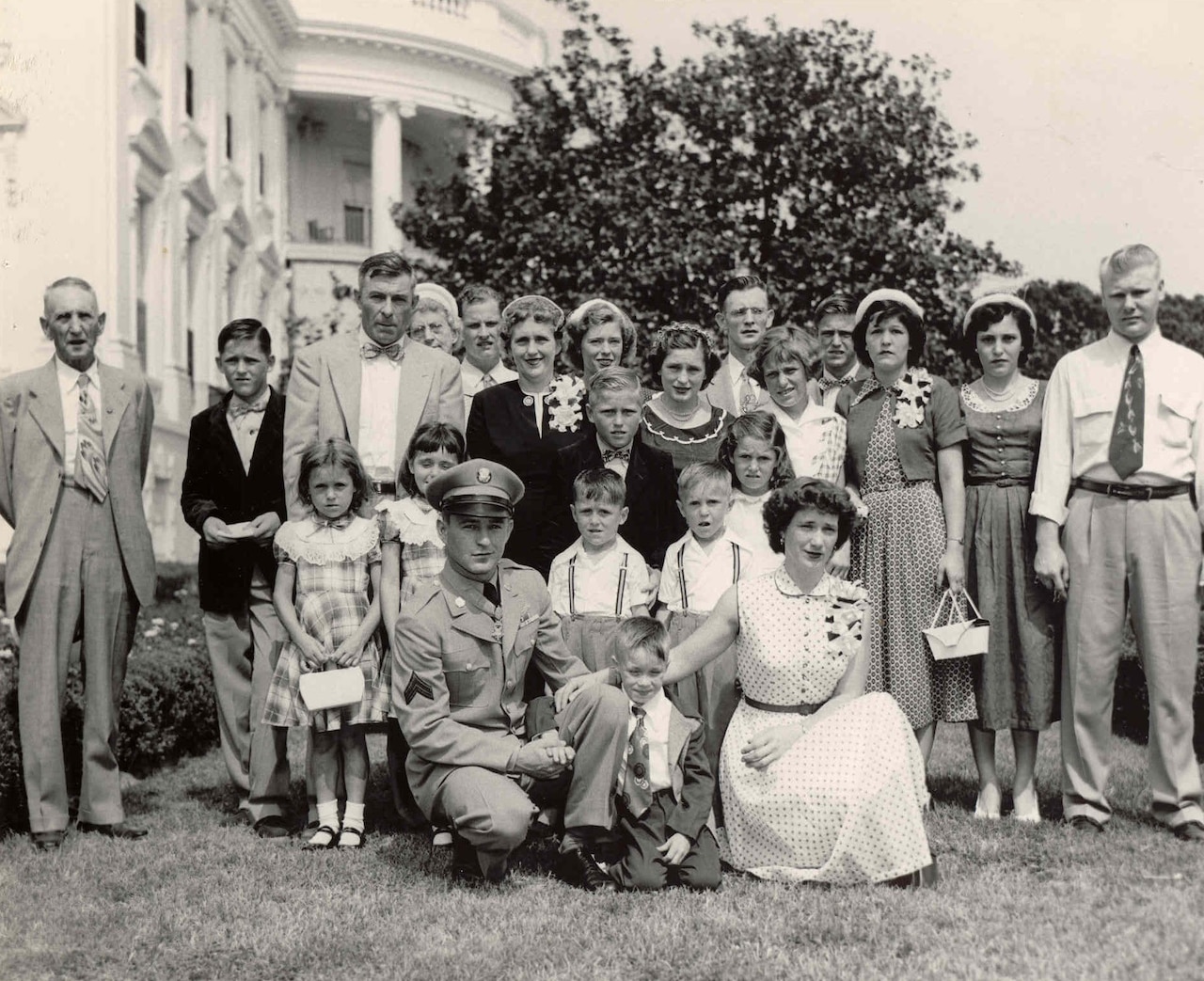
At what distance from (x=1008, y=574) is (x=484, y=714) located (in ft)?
8.08

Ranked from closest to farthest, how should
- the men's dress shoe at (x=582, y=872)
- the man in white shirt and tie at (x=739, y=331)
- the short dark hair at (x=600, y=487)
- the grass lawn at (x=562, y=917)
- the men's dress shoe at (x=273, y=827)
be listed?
the grass lawn at (x=562, y=917)
the men's dress shoe at (x=582, y=872)
the short dark hair at (x=600, y=487)
the men's dress shoe at (x=273, y=827)
the man in white shirt and tie at (x=739, y=331)

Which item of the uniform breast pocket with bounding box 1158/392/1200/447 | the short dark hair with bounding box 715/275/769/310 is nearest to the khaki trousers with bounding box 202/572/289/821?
the short dark hair with bounding box 715/275/769/310

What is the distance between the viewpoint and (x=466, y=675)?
195 inches

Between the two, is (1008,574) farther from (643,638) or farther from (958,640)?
(643,638)

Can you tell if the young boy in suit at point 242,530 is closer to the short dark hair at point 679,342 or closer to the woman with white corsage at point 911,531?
the short dark hair at point 679,342

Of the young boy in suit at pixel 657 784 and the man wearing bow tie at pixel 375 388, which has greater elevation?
the man wearing bow tie at pixel 375 388

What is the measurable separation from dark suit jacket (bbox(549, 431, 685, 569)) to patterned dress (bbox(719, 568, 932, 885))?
2.40 feet

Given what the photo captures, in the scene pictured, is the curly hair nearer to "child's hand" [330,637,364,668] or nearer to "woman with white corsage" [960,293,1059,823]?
"woman with white corsage" [960,293,1059,823]

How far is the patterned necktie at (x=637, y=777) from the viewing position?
486 centimetres

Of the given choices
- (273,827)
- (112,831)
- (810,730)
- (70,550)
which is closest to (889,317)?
(810,730)

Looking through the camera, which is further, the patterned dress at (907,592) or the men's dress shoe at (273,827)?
the patterned dress at (907,592)

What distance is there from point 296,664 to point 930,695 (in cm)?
278

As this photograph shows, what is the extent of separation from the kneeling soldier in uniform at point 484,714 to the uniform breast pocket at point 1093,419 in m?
2.35

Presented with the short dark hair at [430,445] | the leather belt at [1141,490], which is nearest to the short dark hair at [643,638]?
the short dark hair at [430,445]
